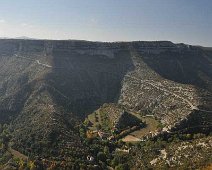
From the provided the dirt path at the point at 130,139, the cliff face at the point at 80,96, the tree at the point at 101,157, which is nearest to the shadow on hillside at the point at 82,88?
the cliff face at the point at 80,96

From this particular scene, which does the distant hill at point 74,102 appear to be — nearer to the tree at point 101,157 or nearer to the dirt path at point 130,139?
the tree at point 101,157

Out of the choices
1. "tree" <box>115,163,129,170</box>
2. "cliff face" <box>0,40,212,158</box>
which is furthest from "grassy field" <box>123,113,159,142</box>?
"tree" <box>115,163,129,170</box>

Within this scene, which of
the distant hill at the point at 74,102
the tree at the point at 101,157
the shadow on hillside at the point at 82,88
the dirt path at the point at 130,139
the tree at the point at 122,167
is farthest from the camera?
the shadow on hillside at the point at 82,88

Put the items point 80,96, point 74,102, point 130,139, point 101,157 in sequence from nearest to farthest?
1. point 101,157
2. point 130,139
3. point 74,102
4. point 80,96

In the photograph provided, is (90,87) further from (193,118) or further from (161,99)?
(193,118)

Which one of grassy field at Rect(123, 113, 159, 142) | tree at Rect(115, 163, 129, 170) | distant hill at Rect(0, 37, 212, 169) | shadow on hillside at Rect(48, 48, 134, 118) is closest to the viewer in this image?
tree at Rect(115, 163, 129, 170)

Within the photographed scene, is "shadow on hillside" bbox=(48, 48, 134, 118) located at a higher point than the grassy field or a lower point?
higher

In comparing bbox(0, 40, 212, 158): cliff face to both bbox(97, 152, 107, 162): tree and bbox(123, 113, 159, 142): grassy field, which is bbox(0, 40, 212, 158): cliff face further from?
bbox(97, 152, 107, 162): tree

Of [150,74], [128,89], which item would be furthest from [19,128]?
[150,74]

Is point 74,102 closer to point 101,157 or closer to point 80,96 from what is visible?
point 80,96

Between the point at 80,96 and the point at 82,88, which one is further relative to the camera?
the point at 82,88

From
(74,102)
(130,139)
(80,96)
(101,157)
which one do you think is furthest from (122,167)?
(80,96)
